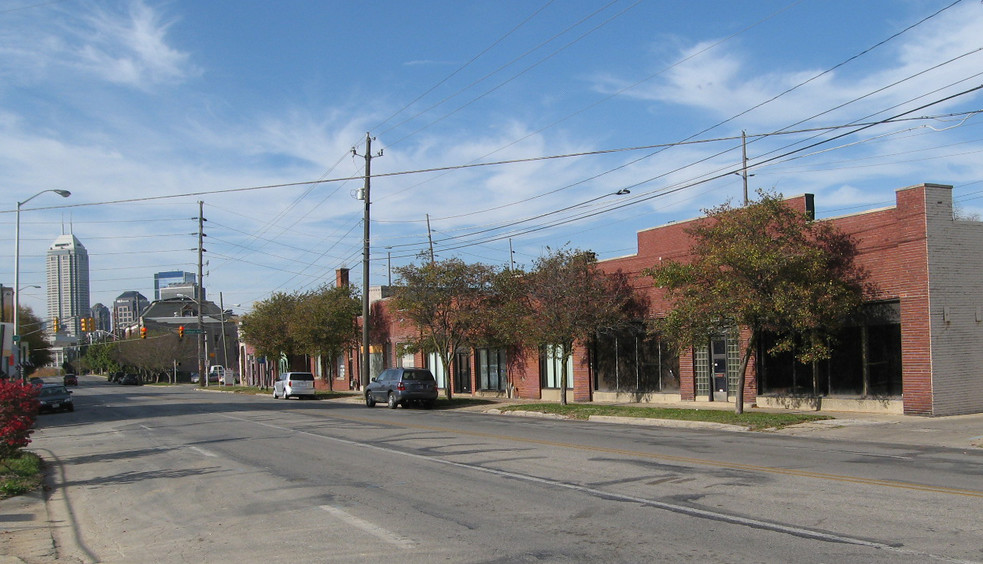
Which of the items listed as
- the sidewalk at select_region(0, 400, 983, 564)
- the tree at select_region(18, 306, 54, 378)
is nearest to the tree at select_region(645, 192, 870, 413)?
the sidewalk at select_region(0, 400, 983, 564)

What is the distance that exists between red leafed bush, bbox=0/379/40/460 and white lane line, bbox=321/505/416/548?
7119mm

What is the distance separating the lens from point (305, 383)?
157 ft

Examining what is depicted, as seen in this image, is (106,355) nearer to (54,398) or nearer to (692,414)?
(54,398)

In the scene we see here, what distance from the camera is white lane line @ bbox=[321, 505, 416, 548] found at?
8.23m

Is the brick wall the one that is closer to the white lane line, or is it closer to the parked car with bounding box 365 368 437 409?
the white lane line

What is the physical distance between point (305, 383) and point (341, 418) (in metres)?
21.7

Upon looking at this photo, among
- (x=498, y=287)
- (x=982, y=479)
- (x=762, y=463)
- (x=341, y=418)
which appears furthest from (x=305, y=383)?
(x=982, y=479)

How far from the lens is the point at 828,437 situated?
17953 millimetres

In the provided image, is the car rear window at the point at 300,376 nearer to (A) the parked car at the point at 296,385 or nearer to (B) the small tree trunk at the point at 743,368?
(A) the parked car at the point at 296,385

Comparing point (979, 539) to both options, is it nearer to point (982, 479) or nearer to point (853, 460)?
point (982, 479)

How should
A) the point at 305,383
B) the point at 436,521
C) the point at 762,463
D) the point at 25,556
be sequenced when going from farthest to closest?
the point at 305,383
the point at 762,463
the point at 436,521
the point at 25,556

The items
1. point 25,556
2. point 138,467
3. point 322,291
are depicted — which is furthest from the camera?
point 322,291

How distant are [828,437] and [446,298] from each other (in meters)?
20.3

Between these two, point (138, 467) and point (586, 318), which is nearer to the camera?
point (138, 467)
